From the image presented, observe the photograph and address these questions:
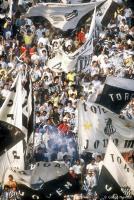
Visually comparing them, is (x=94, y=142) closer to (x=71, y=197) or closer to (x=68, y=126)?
(x=71, y=197)

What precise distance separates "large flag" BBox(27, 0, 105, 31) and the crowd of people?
0.26 m

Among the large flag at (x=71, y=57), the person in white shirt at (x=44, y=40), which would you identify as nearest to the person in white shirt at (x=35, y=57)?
the person in white shirt at (x=44, y=40)

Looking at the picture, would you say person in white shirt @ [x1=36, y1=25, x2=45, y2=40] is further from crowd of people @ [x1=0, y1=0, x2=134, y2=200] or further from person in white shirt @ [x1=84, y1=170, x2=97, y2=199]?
person in white shirt @ [x1=84, y1=170, x2=97, y2=199]

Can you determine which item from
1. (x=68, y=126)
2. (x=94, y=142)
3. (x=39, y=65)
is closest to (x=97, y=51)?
(x=39, y=65)

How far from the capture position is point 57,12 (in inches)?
1156

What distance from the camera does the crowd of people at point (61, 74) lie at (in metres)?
22.8

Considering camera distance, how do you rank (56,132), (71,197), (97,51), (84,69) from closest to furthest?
(71,197), (56,132), (84,69), (97,51)

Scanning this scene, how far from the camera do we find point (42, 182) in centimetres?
2055

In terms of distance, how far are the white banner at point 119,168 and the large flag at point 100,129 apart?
1.02 meters

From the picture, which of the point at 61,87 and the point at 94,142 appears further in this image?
the point at 61,87

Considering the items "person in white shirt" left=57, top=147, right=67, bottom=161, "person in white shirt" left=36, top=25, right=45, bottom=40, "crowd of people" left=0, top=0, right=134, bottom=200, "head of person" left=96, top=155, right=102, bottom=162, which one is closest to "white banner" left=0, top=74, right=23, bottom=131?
"crowd of people" left=0, top=0, right=134, bottom=200

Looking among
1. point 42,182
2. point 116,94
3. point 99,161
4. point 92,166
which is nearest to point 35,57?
point 116,94

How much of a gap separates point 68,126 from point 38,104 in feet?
7.02

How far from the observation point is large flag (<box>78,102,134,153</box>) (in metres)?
21.2
